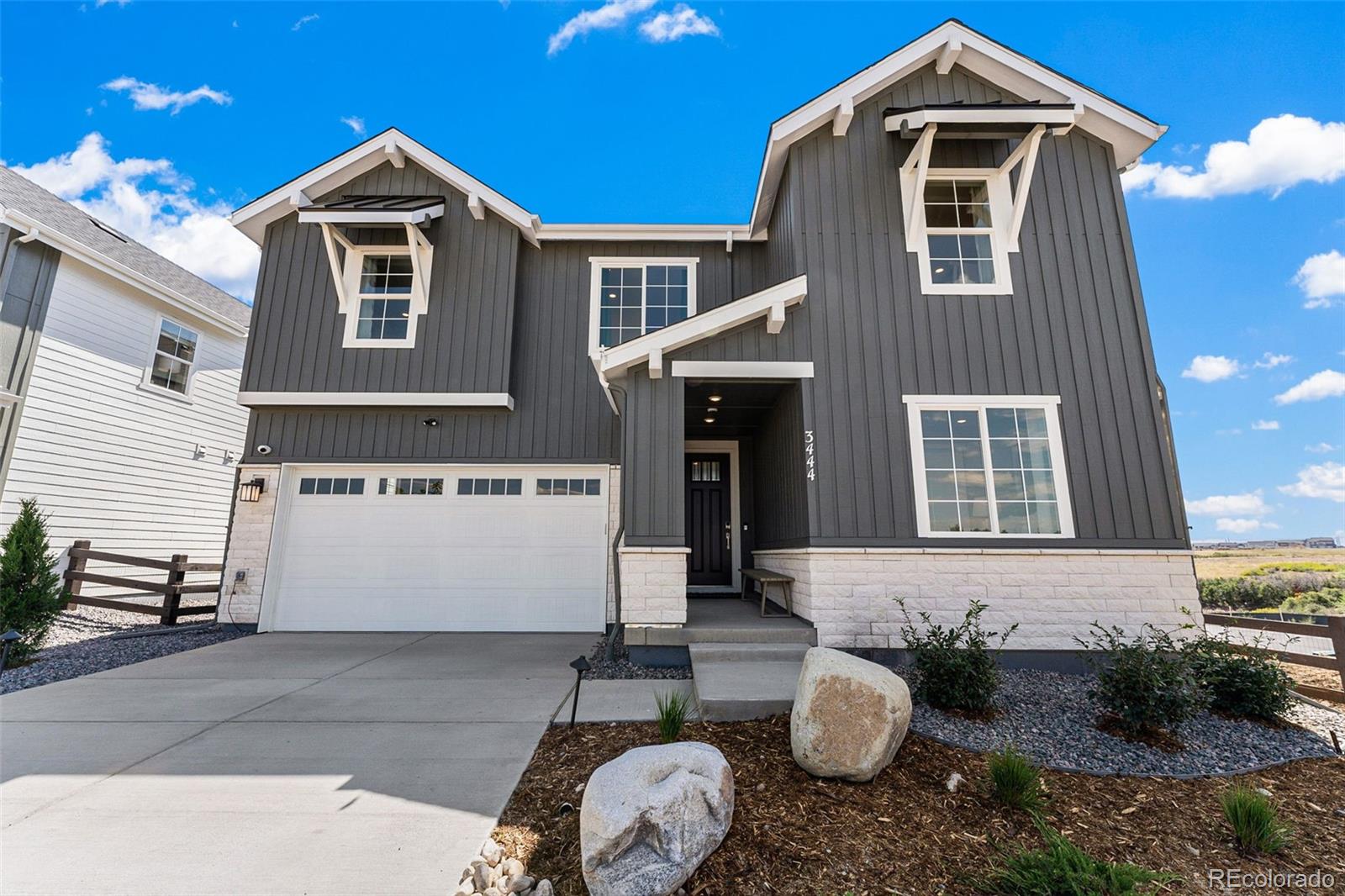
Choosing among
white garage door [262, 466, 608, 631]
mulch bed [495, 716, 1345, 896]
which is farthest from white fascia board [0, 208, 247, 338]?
mulch bed [495, 716, 1345, 896]

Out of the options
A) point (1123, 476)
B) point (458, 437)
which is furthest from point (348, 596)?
point (1123, 476)

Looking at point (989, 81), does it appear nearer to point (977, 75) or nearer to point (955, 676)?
point (977, 75)

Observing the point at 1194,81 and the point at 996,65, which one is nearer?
the point at 996,65

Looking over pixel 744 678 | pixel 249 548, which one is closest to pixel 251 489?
pixel 249 548

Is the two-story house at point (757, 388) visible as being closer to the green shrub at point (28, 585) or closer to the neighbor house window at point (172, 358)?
the green shrub at point (28, 585)

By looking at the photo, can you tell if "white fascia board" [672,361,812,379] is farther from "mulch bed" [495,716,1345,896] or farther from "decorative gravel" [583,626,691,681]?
"mulch bed" [495,716,1345,896]

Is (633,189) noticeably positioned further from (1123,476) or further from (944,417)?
(1123,476)

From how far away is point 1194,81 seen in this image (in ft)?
25.6

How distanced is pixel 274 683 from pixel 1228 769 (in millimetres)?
7350

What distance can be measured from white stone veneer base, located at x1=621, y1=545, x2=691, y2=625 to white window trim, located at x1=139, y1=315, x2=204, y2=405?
1039 cm

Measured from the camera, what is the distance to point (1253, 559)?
15.1 m

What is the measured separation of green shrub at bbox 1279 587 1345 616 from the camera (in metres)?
8.68

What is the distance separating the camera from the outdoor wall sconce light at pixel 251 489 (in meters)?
7.76

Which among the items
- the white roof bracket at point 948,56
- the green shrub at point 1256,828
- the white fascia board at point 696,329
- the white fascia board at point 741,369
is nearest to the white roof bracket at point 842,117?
the white roof bracket at point 948,56
